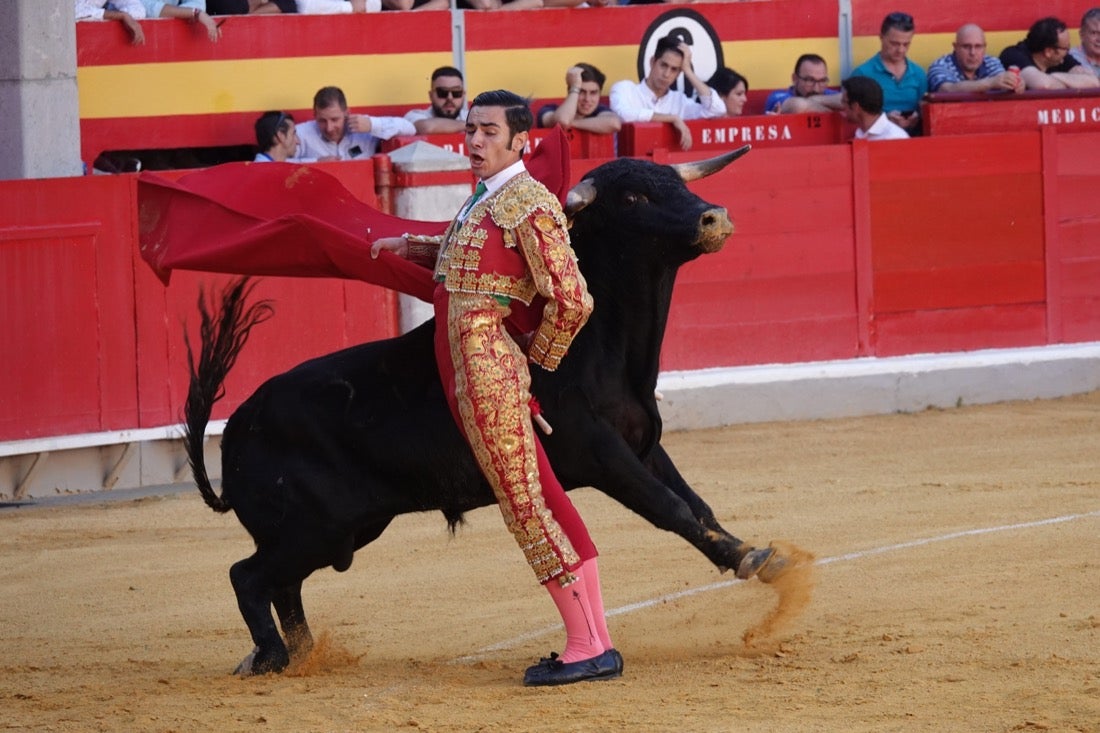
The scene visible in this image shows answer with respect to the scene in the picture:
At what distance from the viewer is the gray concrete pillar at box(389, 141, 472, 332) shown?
762 cm

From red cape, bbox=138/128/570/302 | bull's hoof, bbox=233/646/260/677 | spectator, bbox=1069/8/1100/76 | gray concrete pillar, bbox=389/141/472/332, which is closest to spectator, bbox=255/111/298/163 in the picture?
gray concrete pillar, bbox=389/141/472/332

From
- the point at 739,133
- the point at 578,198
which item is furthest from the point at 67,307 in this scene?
the point at 578,198

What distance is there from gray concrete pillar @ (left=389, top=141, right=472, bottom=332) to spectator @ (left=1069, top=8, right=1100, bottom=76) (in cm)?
384

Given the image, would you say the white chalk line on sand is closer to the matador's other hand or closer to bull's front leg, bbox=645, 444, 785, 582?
bull's front leg, bbox=645, 444, 785, 582

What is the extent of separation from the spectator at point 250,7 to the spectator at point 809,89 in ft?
8.37

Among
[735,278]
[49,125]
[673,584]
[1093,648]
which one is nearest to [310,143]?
[49,125]

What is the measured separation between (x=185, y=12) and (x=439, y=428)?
15.1ft

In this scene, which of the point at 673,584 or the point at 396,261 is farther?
the point at 673,584

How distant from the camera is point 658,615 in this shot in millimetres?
4672

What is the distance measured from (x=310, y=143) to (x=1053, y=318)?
3.99m

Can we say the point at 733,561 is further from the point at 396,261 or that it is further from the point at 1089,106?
the point at 1089,106

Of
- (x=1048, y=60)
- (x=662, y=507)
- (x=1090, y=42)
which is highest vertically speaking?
(x=1090, y=42)

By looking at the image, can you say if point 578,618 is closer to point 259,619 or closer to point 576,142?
point 259,619

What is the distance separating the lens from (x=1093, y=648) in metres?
3.91
